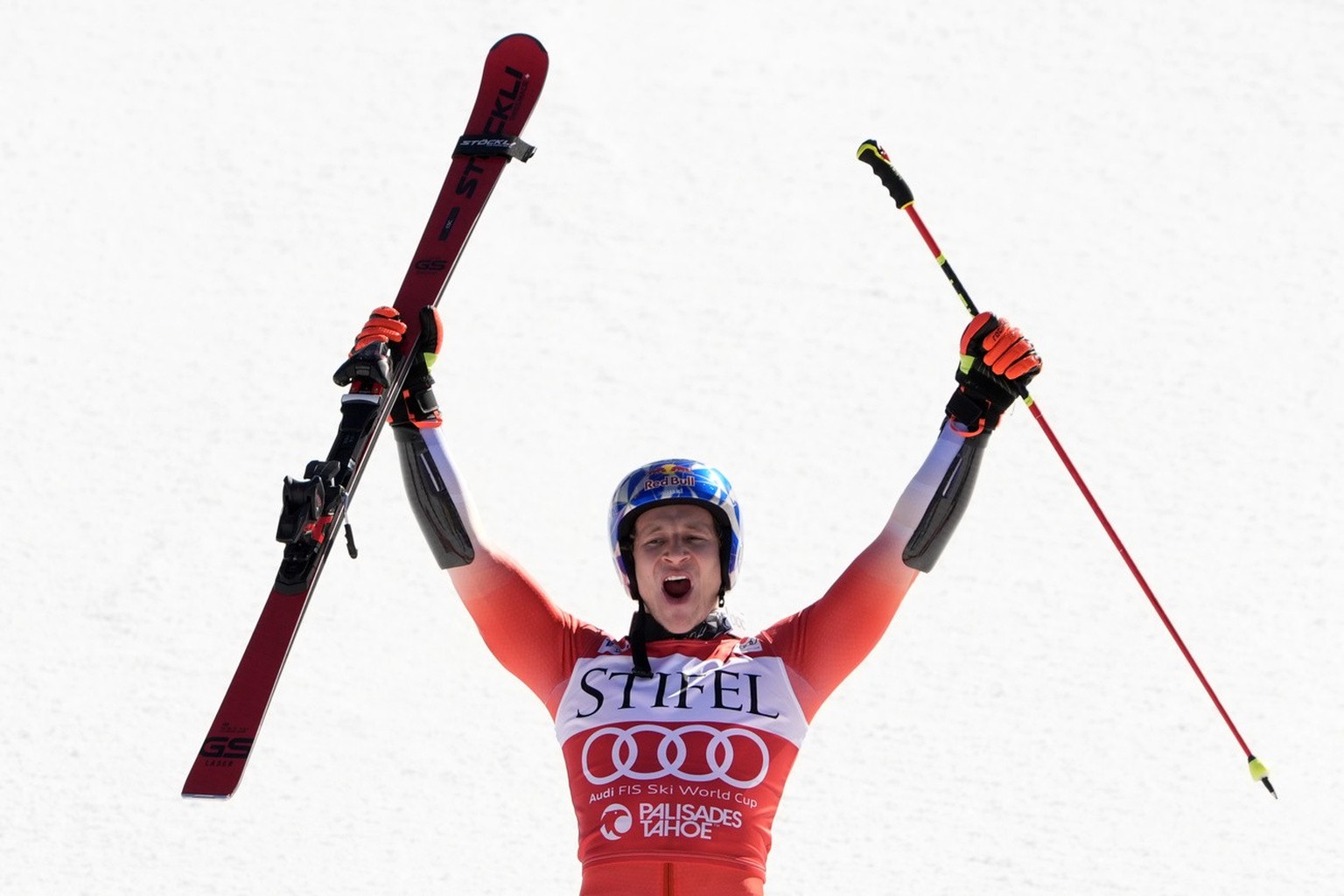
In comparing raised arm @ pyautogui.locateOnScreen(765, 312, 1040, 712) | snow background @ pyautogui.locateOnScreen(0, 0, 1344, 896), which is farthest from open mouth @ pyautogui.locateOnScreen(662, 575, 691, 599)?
snow background @ pyautogui.locateOnScreen(0, 0, 1344, 896)

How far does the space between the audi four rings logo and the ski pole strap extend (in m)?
1.98

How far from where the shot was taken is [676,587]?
3826mm

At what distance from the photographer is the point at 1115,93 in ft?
31.1

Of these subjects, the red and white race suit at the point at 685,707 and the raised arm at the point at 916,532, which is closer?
the red and white race suit at the point at 685,707

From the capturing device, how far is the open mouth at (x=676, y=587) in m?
3.82

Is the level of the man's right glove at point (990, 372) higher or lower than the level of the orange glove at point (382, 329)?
lower

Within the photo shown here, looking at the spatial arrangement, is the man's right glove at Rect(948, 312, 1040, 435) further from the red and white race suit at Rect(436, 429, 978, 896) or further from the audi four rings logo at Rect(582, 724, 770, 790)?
the audi four rings logo at Rect(582, 724, 770, 790)

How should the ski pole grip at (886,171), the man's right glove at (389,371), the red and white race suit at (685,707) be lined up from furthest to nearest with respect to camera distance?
1. the ski pole grip at (886,171)
2. the man's right glove at (389,371)
3. the red and white race suit at (685,707)

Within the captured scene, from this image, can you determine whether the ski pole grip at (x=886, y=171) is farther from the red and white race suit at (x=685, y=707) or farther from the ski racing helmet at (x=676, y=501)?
the ski racing helmet at (x=676, y=501)

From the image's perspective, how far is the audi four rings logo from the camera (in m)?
3.51

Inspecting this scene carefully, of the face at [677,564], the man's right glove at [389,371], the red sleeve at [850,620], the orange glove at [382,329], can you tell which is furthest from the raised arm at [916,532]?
the orange glove at [382,329]

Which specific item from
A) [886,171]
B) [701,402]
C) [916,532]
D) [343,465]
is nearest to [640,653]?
[916,532]

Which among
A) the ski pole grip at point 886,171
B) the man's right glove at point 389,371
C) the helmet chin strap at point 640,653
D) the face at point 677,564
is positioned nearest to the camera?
the helmet chin strap at point 640,653

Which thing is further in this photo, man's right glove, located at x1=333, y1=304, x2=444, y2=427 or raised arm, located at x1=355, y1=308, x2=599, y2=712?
man's right glove, located at x1=333, y1=304, x2=444, y2=427
